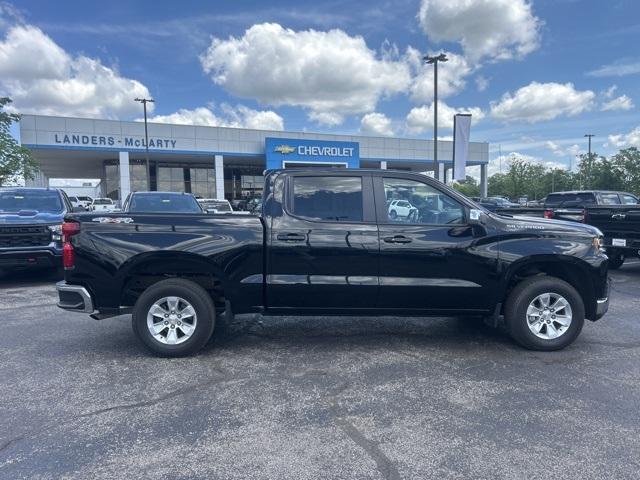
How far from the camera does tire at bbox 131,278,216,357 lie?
14.9 ft

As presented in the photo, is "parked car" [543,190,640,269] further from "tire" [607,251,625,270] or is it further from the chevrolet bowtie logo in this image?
the chevrolet bowtie logo

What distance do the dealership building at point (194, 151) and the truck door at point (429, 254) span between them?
68.0 feet

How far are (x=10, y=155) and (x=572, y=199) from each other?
22829 mm

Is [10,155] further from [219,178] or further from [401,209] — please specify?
[401,209]

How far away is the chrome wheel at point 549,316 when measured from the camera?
4.72 metres

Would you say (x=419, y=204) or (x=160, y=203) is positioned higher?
(x=160, y=203)

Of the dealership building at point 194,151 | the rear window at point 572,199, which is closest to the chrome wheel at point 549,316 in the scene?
the rear window at point 572,199

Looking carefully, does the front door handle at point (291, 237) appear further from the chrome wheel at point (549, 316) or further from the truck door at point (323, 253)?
the chrome wheel at point (549, 316)

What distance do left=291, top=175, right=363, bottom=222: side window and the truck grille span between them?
5912mm

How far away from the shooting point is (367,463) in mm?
2814

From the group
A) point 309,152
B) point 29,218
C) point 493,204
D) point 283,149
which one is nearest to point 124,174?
point 283,149

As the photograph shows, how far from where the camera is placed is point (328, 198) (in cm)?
470

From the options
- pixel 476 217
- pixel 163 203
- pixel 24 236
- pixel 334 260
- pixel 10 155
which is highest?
pixel 10 155

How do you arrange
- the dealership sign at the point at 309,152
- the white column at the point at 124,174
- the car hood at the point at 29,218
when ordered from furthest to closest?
the dealership sign at the point at 309,152 → the white column at the point at 124,174 → the car hood at the point at 29,218
